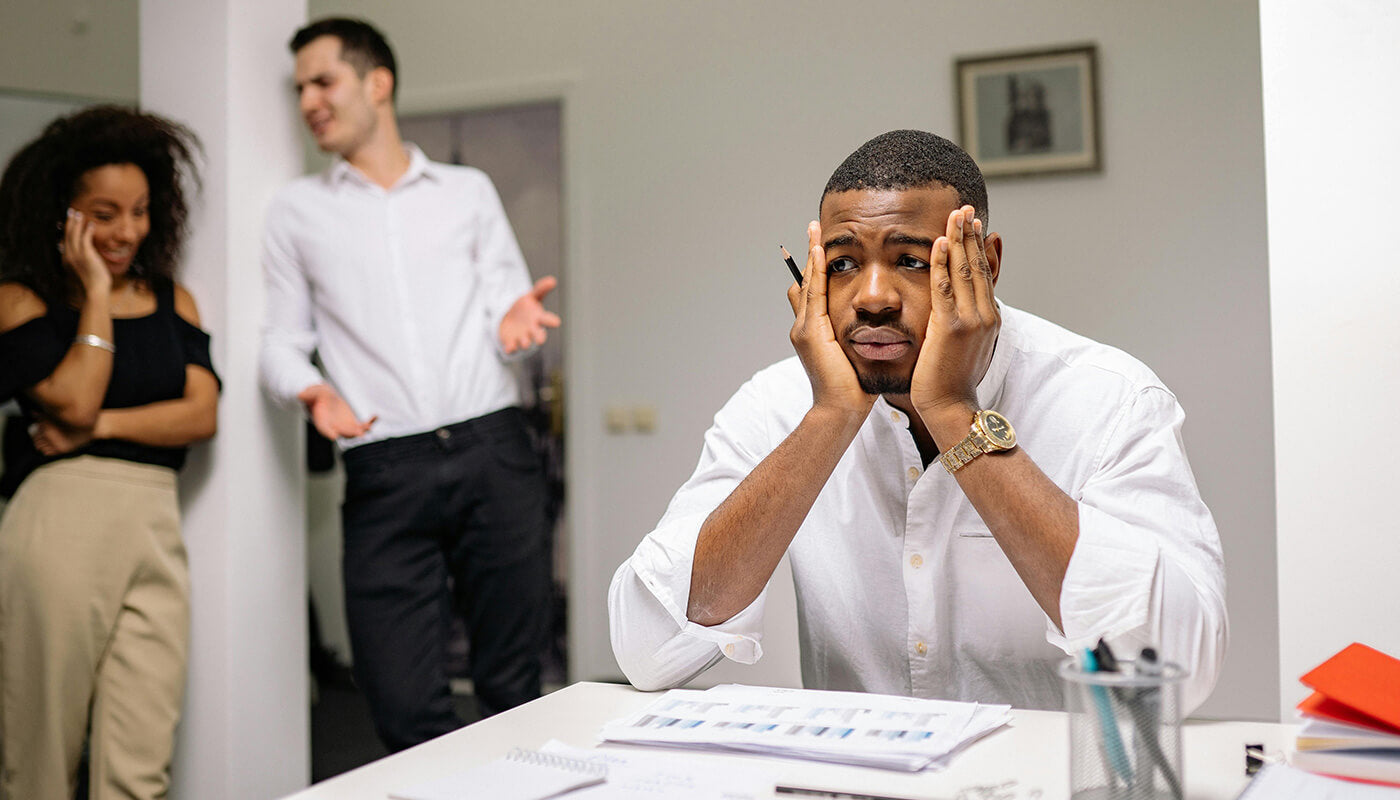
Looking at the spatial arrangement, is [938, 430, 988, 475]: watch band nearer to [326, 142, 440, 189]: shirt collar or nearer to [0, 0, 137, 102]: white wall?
[326, 142, 440, 189]: shirt collar

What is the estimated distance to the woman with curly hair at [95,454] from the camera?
2.23m

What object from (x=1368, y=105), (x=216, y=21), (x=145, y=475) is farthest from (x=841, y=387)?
(x=216, y=21)

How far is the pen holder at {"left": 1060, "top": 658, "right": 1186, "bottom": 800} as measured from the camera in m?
0.80

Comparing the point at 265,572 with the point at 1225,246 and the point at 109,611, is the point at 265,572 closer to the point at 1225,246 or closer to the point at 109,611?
the point at 109,611

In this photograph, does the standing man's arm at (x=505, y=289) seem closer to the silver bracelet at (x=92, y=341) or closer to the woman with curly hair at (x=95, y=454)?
the woman with curly hair at (x=95, y=454)

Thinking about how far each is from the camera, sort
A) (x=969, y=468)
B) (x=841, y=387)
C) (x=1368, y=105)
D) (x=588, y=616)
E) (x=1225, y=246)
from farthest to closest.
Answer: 1. (x=588, y=616)
2. (x=1225, y=246)
3. (x=1368, y=105)
4. (x=841, y=387)
5. (x=969, y=468)

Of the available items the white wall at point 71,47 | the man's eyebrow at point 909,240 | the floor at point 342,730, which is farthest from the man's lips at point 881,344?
the white wall at point 71,47

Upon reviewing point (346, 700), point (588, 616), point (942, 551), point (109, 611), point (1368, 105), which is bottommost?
point (346, 700)

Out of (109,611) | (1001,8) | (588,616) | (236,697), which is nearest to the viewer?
(109,611)

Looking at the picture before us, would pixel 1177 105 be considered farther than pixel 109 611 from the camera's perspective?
Yes

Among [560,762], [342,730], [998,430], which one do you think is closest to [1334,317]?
[998,430]

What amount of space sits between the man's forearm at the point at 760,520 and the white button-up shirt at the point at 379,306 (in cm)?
133

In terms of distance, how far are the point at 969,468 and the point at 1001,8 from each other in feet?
8.93

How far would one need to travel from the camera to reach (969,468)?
1.30 meters
